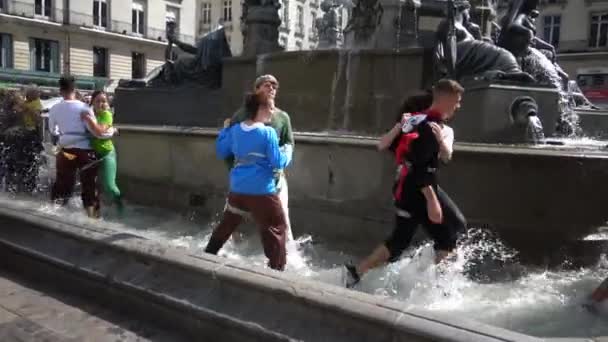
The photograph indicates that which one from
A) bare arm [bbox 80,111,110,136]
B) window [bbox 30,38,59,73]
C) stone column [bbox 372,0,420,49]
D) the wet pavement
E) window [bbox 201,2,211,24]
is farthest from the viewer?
window [bbox 201,2,211,24]

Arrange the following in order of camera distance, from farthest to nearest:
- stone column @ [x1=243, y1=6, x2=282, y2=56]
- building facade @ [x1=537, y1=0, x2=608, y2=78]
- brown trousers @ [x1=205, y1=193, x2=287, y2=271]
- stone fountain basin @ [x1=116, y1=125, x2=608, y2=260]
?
1. building facade @ [x1=537, y1=0, x2=608, y2=78]
2. stone column @ [x1=243, y1=6, x2=282, y2=56]
3. stone fountain basin @ [x1=116, y1=125, x2=608, y2=260]
4. brown trousers @ [x1=205, y1=193, x2=287, y2=271]

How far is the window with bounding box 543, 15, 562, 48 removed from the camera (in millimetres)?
49156

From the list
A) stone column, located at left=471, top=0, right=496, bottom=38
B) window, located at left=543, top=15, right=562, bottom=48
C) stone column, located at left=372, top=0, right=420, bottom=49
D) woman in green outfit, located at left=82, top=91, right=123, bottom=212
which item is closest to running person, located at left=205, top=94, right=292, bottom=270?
woman in green outfit, located at left=82, top=91, right=123, bottom=212

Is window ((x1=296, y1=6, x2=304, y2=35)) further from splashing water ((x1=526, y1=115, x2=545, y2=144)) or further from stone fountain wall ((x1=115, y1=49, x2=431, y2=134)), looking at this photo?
splashing water ((x1=526, y1=115, x2=545, y2=144))

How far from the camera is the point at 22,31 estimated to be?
45562mm

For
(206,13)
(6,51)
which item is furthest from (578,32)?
(6,51)

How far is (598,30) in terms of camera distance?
47.0 meters

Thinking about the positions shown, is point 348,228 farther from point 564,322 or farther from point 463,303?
point 564,322

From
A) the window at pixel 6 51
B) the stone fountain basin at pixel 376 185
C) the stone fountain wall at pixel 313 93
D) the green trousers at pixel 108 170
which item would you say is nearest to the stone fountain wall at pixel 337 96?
the stone fountain wall at pixel 313 93

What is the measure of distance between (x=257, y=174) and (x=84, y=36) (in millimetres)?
49911

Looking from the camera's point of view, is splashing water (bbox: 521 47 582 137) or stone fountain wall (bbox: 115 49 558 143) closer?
stone fountain wall (bbox: 115 49 558 143)

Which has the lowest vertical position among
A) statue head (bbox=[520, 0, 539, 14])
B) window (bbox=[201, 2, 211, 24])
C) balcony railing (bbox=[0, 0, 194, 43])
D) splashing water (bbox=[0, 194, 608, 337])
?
splashing water (bbox=[0, 194, 608, 337])

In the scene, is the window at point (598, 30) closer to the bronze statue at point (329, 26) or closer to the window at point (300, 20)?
the window at point (300, 20)

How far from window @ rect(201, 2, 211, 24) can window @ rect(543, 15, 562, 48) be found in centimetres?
3405
